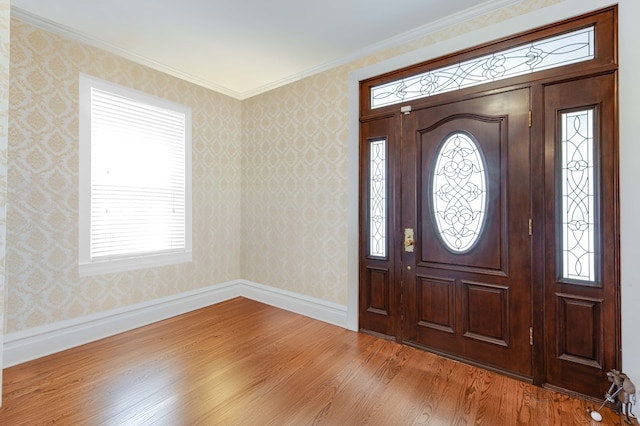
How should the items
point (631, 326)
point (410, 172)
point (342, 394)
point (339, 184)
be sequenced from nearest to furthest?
point (631, 326)
point (342, 394)
point (410, 172)
point (339, 184)

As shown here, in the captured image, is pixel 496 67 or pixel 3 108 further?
pixel 496 67

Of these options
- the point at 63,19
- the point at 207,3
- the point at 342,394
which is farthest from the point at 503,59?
the point at 63,19

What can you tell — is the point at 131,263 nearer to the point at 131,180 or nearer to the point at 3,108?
the point at 131,180

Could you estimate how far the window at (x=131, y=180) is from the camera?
284 centimetres

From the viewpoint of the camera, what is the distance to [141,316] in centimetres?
319

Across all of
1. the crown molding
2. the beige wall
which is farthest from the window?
the beige wall

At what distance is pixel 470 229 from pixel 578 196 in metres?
0.73

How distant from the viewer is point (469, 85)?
245cm

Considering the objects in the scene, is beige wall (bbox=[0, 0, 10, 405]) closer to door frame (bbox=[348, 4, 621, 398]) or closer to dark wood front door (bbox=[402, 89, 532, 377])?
door frame (bbox=[348, 4, 621, 398])

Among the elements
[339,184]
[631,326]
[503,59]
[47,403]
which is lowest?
[47,403]

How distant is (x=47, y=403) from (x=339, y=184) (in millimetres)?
2876

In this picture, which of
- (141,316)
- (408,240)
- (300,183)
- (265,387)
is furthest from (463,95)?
(141,316)

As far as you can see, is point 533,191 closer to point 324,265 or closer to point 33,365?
point 324,265

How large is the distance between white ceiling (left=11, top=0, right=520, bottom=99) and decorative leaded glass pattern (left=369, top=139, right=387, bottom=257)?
1038mm
